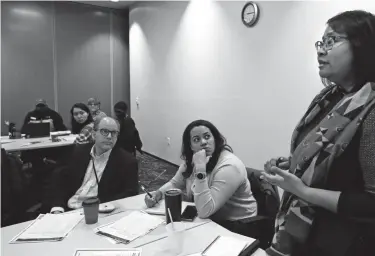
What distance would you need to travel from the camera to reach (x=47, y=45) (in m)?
6.65

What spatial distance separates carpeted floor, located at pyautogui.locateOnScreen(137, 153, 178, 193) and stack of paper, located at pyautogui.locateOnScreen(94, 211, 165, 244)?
8.90 ft

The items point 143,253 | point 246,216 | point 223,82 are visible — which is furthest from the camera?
point 223,82

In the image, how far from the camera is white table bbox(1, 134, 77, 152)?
385cm

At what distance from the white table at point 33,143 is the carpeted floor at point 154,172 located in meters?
1.21

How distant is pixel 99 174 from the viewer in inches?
95.5

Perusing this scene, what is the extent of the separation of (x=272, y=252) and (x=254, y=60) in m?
2.97

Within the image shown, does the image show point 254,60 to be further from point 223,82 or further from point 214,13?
point 214,13

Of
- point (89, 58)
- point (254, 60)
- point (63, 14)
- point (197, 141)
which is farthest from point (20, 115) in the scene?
point (197, 141)

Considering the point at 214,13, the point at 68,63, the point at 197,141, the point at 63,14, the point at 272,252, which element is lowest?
the point at 272,252

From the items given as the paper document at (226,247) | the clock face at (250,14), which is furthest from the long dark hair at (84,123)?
the paper document at (226,247)

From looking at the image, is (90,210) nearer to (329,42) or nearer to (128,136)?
(329,42)

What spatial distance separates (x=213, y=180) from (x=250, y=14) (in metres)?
2.60

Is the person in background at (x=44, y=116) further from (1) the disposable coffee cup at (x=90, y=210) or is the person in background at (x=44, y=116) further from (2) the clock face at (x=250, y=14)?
(1) the disposable coffee cup at (x=90, y=210)

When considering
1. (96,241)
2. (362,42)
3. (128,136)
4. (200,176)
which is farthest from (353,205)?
(128,136)
